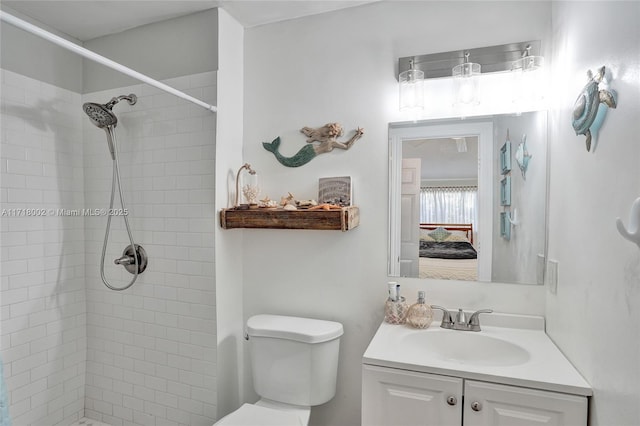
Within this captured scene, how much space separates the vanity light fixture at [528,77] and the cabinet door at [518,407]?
1189mm

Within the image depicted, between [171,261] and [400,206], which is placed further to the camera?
[171,261]

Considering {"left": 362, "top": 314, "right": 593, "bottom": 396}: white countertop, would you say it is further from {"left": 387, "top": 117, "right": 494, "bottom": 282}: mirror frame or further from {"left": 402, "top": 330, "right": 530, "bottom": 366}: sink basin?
{"left": 387, "top": 117, "right": 494, "bottom": 282}: mirror frame

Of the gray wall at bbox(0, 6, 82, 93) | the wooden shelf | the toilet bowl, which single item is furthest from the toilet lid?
the gray wall at bbox(0, 6, 82, 93)

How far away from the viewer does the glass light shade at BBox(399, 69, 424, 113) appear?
1.71 metres

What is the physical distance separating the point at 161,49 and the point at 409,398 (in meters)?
2.12

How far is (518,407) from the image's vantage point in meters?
1.21

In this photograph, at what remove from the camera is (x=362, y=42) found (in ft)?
6.07

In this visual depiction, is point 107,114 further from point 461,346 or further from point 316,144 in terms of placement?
point 461,346

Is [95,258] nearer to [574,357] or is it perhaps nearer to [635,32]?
[574,357]

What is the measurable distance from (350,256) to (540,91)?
1.16 metres

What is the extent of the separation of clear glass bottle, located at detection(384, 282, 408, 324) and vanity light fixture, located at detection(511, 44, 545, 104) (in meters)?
1.02

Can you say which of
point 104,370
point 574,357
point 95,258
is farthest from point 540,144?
point 104,370


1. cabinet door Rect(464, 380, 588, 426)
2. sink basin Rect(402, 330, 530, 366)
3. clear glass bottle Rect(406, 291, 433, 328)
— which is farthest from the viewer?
clear glass bottle Rect(406, 291, 433, 328)

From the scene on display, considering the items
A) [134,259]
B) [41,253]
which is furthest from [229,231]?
[41,253]
